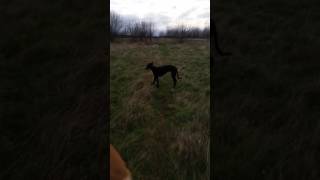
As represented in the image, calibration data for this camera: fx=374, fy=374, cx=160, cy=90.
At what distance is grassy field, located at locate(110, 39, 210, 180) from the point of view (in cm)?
425

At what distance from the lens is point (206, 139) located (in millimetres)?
4520
